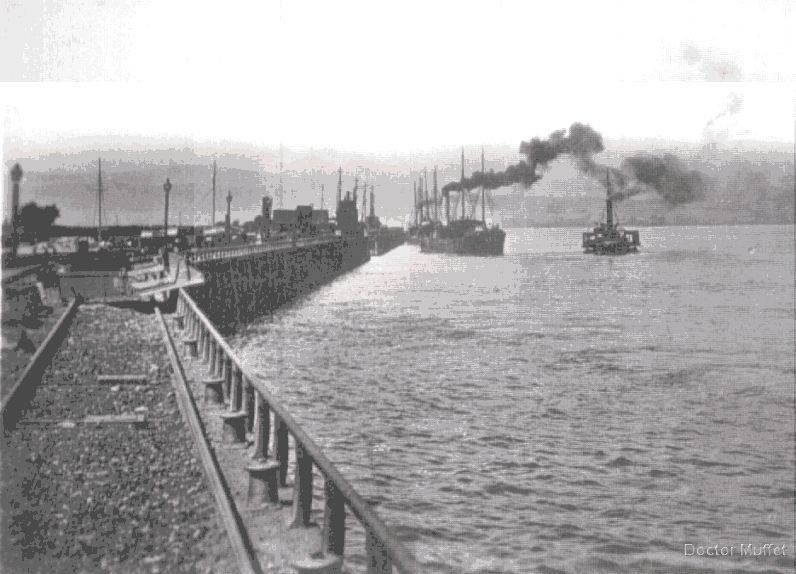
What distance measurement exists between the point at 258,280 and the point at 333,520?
111ft

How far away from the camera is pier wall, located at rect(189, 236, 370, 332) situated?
30516 millimetres

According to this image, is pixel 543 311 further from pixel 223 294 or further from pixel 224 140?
pixel 224 140

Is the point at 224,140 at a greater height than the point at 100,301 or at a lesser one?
greater

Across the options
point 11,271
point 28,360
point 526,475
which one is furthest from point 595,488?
point 11,271

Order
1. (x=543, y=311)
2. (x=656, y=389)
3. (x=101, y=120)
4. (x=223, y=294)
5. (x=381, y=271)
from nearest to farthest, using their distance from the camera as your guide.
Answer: (x=101, y=120), (x=656, y=389), (x=223, y=294), (x=543, y=311), (x=381, y=271)

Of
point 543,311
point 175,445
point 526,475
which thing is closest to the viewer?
point 175,445

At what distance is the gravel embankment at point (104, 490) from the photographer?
5.14 m

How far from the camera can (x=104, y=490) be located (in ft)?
21.3

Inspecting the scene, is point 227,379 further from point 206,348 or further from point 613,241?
point 613,241

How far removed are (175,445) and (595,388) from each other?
49.0 feet

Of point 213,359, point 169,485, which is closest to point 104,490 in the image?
point 169,485

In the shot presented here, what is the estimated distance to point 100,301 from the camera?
2327 cm

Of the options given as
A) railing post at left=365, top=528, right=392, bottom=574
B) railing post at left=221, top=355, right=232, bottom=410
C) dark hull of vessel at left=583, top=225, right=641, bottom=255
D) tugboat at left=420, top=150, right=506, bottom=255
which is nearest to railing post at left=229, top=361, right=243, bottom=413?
railing post at left=221, top=355, right=232, bottom=410

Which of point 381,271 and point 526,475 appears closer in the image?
point 526,475
